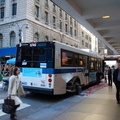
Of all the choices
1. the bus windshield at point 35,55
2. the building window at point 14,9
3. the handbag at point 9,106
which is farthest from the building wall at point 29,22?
the handbag at point 9,106

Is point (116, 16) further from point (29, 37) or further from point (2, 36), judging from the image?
point (2, 36)

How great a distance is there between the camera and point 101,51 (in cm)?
7475

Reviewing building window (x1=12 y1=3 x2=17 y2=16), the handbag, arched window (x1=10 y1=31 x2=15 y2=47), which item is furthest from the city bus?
building window (x1=12 y1=3 x2=17 y2=16)

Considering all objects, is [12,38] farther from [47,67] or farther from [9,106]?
[9,106]

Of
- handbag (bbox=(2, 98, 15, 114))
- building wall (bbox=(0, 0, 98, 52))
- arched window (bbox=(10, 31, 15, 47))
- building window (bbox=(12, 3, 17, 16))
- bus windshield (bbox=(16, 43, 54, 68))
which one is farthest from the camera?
building window (bbox=(12, 3, 17, 16))

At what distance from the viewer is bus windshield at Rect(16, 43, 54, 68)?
25.5 ft

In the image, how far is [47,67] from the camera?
25.3 feet

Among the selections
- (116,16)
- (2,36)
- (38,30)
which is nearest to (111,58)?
(38,30)

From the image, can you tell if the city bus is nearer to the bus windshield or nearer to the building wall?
the bus windshield

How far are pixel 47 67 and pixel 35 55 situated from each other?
1036 mm

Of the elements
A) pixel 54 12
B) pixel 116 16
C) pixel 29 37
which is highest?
pixel 54 12

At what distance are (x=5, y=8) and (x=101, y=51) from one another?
181ft

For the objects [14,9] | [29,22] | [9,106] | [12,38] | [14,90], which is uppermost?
[14,9]

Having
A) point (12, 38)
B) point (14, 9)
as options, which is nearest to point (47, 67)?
point (12, 38)
